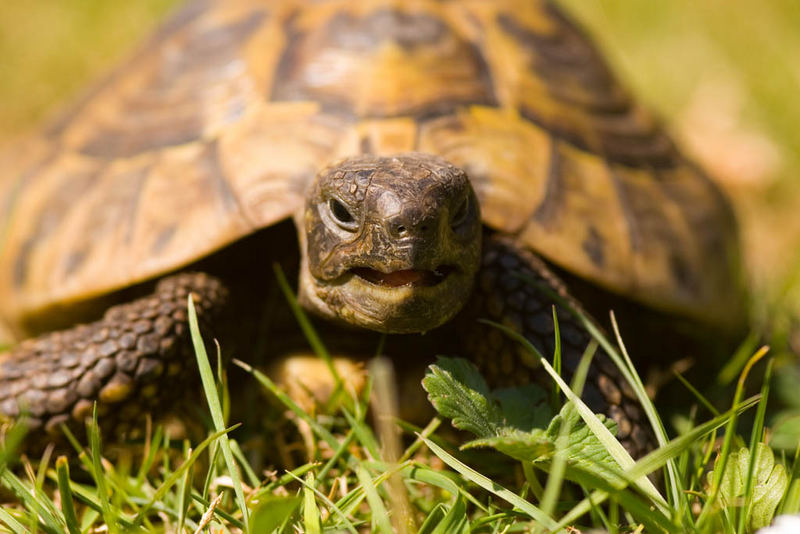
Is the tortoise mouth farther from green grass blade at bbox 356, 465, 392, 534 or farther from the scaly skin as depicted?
green grass blade at bbox 356, 465, 392, 534

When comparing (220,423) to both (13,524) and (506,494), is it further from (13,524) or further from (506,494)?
(506,494)

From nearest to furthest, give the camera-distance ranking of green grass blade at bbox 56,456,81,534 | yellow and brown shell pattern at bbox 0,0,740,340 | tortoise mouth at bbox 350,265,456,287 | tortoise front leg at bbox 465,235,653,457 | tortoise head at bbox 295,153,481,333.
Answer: green grass blade at bbox 56,456,81,534, tortoise head at bbox 295,153,481,333, tortoise mouth at bbox 350,265,456,287, tortoise front leg at bbox 465,235,653,457, yellow and brown shell pattern at bbox 0,0,740,340

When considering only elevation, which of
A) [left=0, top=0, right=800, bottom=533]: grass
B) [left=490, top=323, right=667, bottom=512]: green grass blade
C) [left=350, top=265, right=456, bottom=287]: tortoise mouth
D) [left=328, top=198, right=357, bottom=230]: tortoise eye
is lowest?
[left=0, top=0, right=800, bottom=533]: grass

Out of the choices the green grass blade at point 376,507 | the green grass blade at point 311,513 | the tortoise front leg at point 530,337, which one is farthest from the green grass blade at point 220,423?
the tortoise front leg at point 530,337

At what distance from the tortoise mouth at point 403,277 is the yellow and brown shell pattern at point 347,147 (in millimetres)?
459

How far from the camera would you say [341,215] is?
189 centimetres

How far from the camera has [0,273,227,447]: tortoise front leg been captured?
6.77 feet

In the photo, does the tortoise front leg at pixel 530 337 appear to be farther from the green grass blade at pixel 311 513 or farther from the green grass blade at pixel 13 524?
the green grass blade at pixel 13 524

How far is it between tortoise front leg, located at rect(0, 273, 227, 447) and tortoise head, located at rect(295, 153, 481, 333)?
0.44m

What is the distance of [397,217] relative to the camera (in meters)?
1.71

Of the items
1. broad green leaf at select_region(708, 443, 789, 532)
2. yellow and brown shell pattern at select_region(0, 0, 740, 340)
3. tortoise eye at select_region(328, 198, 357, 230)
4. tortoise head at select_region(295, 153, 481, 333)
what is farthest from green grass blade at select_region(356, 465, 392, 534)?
yellow and brown shell pattern at select_region(0, 0, 740, 340)

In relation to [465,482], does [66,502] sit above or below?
above

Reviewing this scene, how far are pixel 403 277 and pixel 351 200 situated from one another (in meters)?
0.21

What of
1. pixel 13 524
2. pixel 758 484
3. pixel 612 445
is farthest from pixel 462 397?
pixel 13 524
